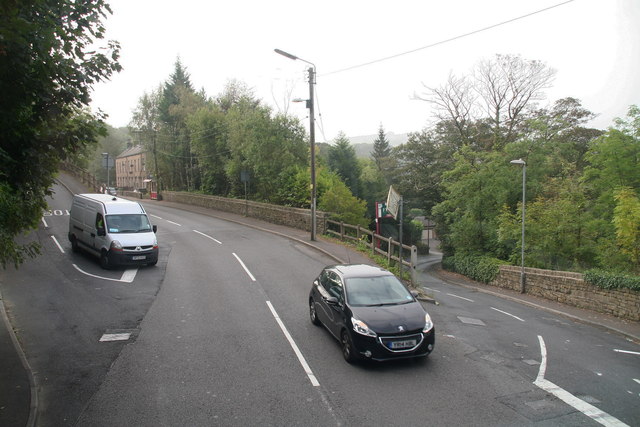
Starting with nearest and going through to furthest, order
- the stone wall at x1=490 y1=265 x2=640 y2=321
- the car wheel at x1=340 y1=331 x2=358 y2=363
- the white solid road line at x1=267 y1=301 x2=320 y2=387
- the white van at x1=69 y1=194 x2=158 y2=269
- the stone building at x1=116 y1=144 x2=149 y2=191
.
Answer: the white solid road line at x1=267 y1=301 x2=320 y2=387 → the car wheel at x1=340 y1=331 x2=358 y2=363 → the white van at x1=69 y1=194 x2=158 y2=269 → the stone wall at x1=490 y1=265 x2=640 y2=321 → the stone building at x1=116 y1=144 x2=149 y2=191

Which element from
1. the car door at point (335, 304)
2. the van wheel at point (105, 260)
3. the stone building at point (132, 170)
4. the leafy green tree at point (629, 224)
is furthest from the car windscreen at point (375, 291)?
the stone building at point (132, 170)

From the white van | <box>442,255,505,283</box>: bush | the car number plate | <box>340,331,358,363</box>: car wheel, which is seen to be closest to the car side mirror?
<box>340,331,358,363</box>: car wheel

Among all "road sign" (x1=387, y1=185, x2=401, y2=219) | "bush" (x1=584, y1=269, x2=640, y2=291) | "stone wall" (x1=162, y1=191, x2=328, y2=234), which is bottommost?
"bush" (x1=584, y1=269, x2=640, y2=291)

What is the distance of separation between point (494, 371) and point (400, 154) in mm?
40439

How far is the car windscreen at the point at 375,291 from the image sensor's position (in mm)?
8711

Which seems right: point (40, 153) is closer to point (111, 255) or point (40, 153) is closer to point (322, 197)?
point (111, 255)

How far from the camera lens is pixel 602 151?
20.4m

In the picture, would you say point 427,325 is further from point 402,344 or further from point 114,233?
point 114,233

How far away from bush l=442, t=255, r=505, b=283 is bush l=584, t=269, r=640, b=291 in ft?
29.6

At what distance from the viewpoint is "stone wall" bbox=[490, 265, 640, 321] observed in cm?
1609

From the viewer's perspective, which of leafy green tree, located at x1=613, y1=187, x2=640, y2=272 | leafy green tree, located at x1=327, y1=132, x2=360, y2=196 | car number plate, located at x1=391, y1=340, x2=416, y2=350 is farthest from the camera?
leafy green tree, located at x1=327, y1=132, x2=360, y2=196

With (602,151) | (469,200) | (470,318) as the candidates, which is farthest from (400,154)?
(470,318)

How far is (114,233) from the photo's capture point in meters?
15.3

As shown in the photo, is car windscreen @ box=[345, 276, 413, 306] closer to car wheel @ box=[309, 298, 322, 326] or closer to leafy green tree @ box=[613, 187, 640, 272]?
car wheel @ box=[309, 298, 322, 326]
